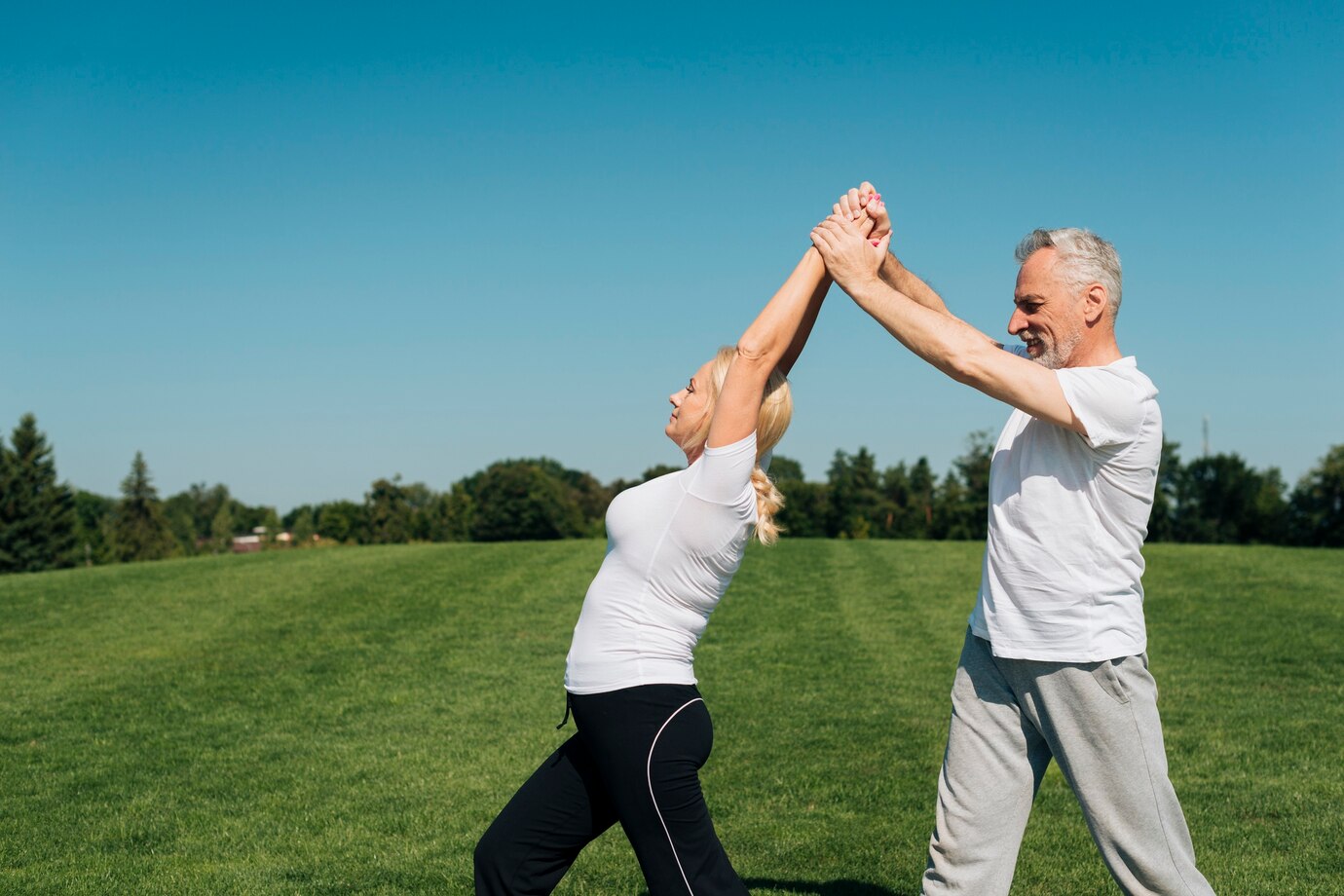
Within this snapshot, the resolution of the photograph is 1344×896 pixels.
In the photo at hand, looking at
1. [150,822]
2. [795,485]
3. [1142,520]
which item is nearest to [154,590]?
[150,822]

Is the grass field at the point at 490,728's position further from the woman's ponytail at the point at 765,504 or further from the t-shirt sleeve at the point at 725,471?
the t-shirt sleeve at the point at 725,471

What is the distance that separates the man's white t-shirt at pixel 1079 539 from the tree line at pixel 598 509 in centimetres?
5501

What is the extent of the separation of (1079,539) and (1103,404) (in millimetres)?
405

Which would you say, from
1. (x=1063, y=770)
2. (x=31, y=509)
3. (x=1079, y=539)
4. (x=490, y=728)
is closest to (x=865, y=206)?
(x=1079, y=539)

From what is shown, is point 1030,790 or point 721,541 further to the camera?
point 1030,790

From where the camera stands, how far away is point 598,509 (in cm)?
10250

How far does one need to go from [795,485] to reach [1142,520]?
83319 mm

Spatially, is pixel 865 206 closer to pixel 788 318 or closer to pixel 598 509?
pixel 788 318

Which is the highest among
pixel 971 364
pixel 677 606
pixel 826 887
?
pixel 971 364

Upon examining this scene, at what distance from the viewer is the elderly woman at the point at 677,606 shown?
2949mm

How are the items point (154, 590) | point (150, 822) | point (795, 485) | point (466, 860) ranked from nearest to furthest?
point (466, 860)
point (150, 822)
point (154, 590)
point (795, 485)

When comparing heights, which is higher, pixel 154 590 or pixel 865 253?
pixel 865 253

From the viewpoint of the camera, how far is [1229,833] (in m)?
5.95

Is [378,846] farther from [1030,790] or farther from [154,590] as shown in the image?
[154,590]
